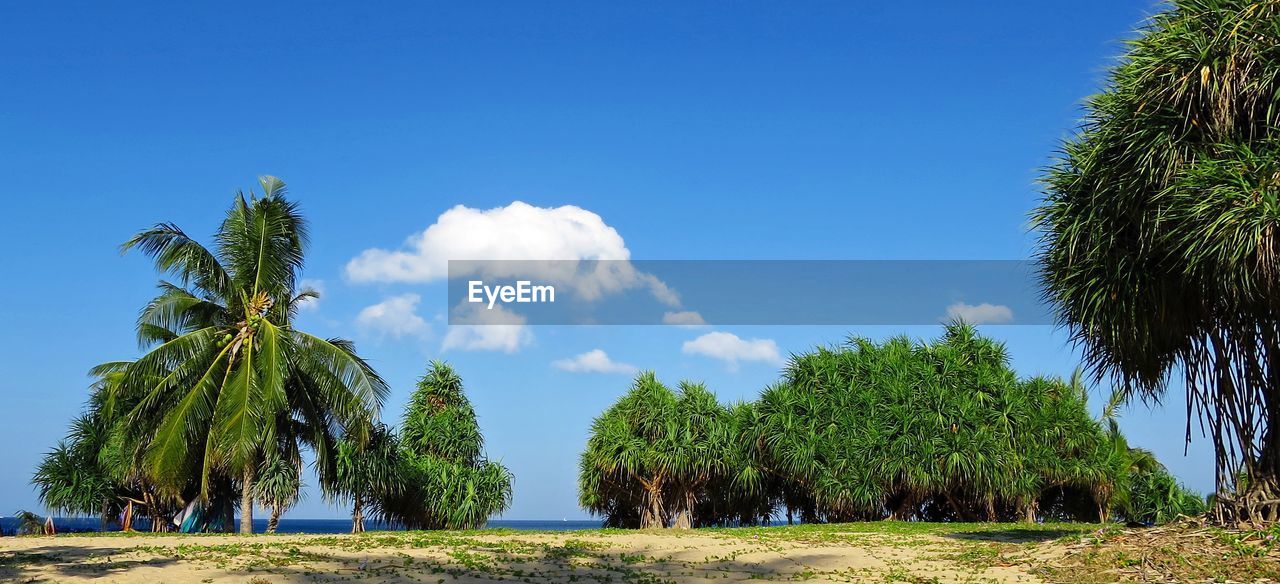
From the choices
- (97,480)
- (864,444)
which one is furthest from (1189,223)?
(97,480)

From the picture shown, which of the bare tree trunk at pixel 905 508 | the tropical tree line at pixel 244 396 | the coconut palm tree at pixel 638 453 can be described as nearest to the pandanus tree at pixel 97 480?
the tropical tree line at pixel 244 396

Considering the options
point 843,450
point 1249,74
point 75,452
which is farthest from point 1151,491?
point 75,452

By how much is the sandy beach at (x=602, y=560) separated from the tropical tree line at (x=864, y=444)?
31.9 ft

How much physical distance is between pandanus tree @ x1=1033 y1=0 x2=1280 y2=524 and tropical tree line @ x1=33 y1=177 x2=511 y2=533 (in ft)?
53.2

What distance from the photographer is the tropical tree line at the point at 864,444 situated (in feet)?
92.4

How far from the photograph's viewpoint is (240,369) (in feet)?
76.1

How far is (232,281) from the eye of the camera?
80.6 ft

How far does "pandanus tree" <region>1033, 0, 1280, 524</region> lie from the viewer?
12.5m

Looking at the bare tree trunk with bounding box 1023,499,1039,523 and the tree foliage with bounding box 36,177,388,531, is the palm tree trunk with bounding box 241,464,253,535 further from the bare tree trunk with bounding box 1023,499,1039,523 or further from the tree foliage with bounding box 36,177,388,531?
the bare tree trunk with bounding box 1023,499,1039,523

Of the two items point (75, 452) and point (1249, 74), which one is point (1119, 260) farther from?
point (75, 452)

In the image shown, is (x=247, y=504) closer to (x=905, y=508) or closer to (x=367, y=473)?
(x=367, y=473)

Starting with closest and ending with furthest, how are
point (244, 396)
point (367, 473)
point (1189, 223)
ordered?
point (1189, 223) → point (244, 396) → point (367, 473)

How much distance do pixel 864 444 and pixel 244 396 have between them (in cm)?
1644

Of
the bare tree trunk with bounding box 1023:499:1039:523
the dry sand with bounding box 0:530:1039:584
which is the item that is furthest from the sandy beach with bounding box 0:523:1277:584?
the bare tree trunk with bounding box 1023:499:1039:523
